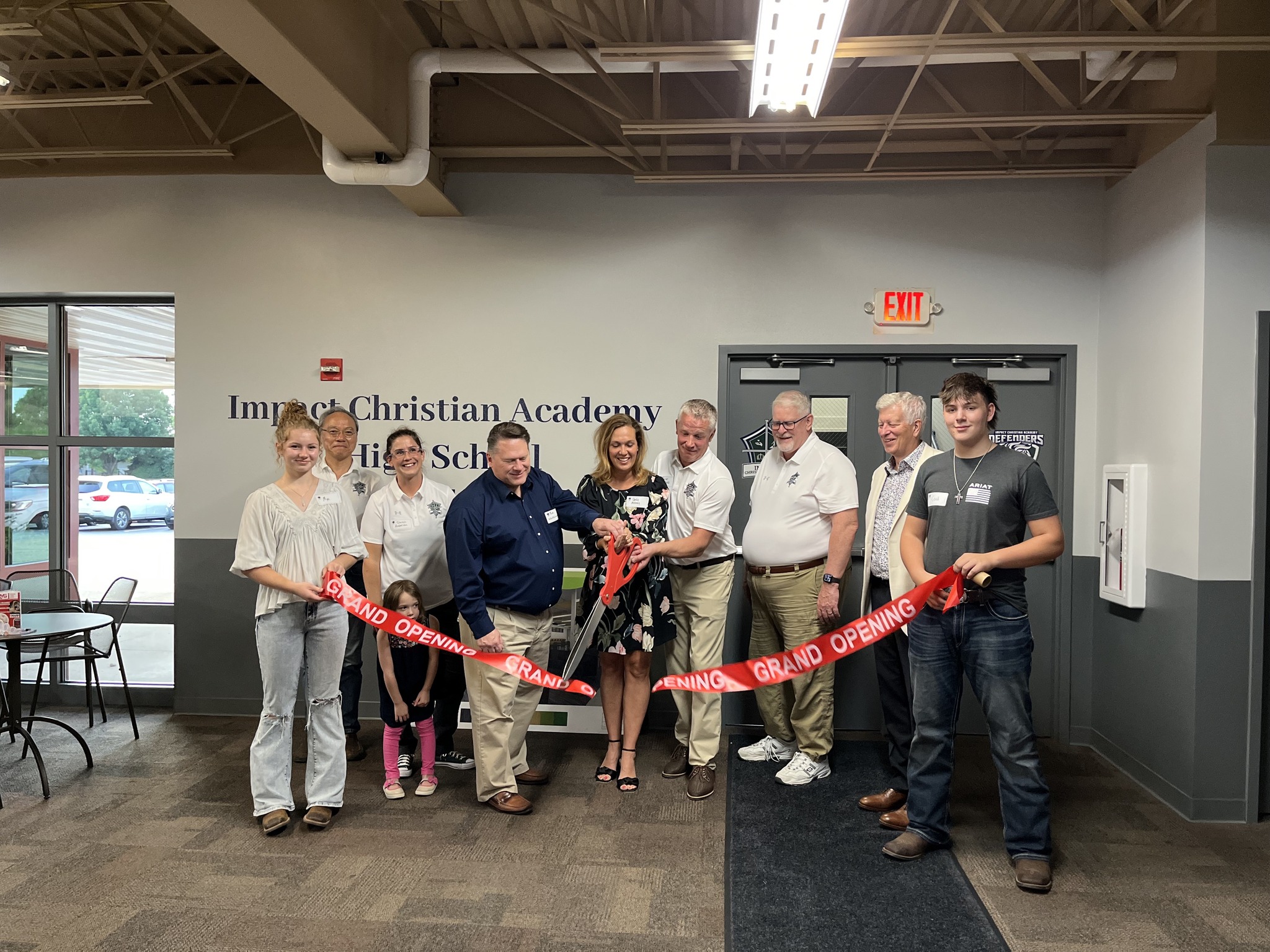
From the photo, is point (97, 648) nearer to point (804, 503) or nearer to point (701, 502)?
point (701, 502)

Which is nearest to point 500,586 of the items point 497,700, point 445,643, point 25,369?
point 445,643

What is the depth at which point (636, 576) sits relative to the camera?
13.0 feet

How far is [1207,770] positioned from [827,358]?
2680mm

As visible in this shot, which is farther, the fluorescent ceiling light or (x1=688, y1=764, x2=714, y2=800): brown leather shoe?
(x1=688, y1=764, x2=714, y2=800): brown leather shoe

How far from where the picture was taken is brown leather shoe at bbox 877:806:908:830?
3.54m

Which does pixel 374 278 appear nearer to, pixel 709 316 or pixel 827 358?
pixel 709 316

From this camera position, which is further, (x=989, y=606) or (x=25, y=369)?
(x=25, y=369)

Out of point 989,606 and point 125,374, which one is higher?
point 125,374

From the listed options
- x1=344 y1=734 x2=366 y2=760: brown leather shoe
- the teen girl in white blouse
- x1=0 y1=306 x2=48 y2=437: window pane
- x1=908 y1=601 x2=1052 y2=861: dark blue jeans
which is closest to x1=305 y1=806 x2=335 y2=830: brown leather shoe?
the teen girl in white blouse

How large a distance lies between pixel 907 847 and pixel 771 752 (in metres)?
1.19

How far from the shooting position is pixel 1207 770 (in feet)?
12.4

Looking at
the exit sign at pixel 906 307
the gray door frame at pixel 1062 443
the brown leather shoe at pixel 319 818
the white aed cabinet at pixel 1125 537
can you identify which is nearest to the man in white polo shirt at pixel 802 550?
the gray door frame at pixel 1062 443

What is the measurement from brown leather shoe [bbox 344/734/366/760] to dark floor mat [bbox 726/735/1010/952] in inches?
74.4

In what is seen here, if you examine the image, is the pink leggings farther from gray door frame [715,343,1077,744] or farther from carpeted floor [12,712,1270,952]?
gray door frame [715,343,1077,744]
